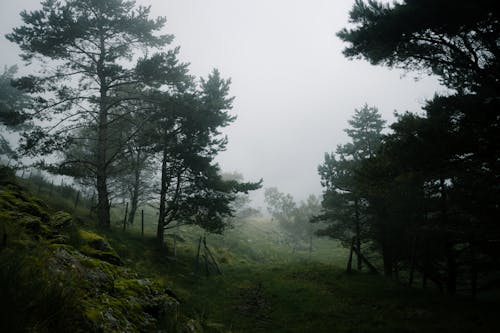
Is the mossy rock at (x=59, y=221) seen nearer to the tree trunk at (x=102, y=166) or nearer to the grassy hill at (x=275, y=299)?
the grassy hill at (x=275, y=299)

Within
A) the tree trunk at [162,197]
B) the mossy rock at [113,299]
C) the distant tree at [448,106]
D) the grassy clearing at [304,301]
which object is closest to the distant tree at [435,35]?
the distant tree at [448,106]

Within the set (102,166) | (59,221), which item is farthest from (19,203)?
(102,166)

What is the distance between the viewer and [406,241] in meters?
17.0

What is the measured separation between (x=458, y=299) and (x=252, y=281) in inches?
409

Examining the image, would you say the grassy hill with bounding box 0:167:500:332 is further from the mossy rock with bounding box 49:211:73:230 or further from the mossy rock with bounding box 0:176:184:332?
the mossy rock with bounding box 49:211:73:230

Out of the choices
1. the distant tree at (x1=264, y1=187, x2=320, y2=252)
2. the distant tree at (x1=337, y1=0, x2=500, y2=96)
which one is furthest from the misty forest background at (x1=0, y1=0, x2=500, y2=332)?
the distant tree at (x1=264, y1=187, x2=320, y2=252)

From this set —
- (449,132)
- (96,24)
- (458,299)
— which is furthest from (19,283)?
(96,24)

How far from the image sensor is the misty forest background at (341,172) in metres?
8.76

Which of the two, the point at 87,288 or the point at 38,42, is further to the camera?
the point at 38,42

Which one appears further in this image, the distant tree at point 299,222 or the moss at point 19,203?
the distant tree at point 299,222

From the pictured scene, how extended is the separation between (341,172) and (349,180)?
2.45 metres

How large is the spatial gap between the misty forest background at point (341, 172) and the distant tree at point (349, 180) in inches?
5.6

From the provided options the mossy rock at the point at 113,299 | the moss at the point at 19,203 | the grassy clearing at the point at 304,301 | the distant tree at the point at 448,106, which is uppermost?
the distant tree at the point at 448,106

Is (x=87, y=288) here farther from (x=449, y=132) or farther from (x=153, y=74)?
(x=153, y=74)
